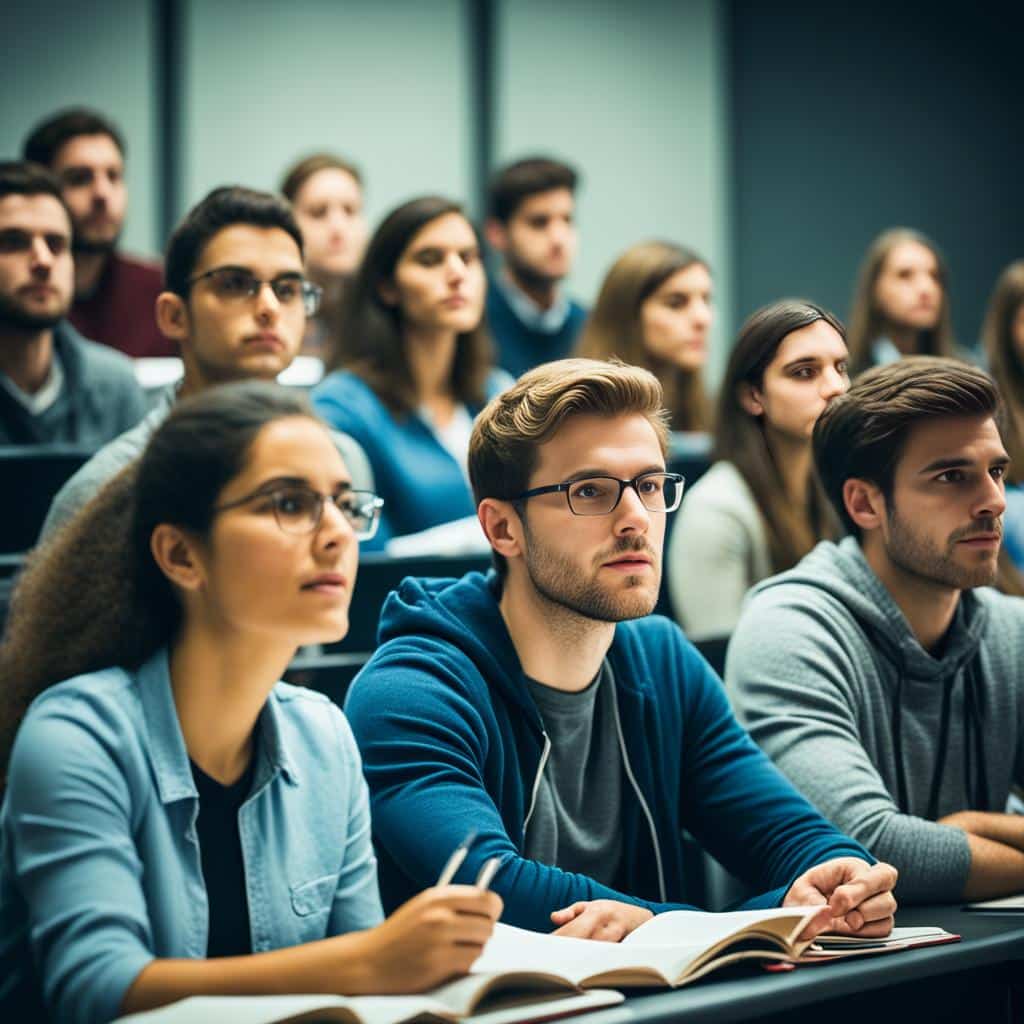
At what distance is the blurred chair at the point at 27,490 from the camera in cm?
248

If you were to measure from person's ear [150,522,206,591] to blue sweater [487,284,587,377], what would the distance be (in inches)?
113

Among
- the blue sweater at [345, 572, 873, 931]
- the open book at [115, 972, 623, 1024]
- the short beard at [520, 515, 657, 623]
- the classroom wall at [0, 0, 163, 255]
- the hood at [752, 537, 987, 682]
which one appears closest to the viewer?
the open book at [115, 972, 623, 1024]

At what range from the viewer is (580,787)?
1.85m

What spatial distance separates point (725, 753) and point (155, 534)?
2.68 feet

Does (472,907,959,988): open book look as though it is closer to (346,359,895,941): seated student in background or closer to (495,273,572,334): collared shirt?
(346,359,895,941): seated student in background

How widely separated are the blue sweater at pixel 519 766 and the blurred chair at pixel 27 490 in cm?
85

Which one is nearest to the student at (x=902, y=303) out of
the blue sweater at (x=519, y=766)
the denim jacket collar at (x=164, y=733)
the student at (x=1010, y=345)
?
the student at (x=1010, y=345)

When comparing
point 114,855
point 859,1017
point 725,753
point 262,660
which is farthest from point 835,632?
point 114,855

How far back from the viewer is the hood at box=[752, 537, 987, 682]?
2045 millimetres

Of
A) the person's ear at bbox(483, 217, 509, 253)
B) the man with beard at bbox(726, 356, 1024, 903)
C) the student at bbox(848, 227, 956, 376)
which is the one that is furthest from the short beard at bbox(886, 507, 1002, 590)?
the person's ear at bbox(483, 217, 509, 253)

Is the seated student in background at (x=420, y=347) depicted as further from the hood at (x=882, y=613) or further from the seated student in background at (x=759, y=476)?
the hood at (x=882, y=613)

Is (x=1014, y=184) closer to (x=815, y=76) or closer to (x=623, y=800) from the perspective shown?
(x=815, y=76)

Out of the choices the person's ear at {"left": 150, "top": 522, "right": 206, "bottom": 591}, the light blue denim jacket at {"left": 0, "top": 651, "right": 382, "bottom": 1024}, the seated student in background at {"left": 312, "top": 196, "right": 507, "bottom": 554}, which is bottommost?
the light blue denim jacket at {"left": 0, "top": 651, "right": 382, "bottom": 1024}

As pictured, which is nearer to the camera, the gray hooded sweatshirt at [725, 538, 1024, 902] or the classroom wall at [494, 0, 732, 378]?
the gray hooded sweatshirt at [725, 538, 1024, 902]
